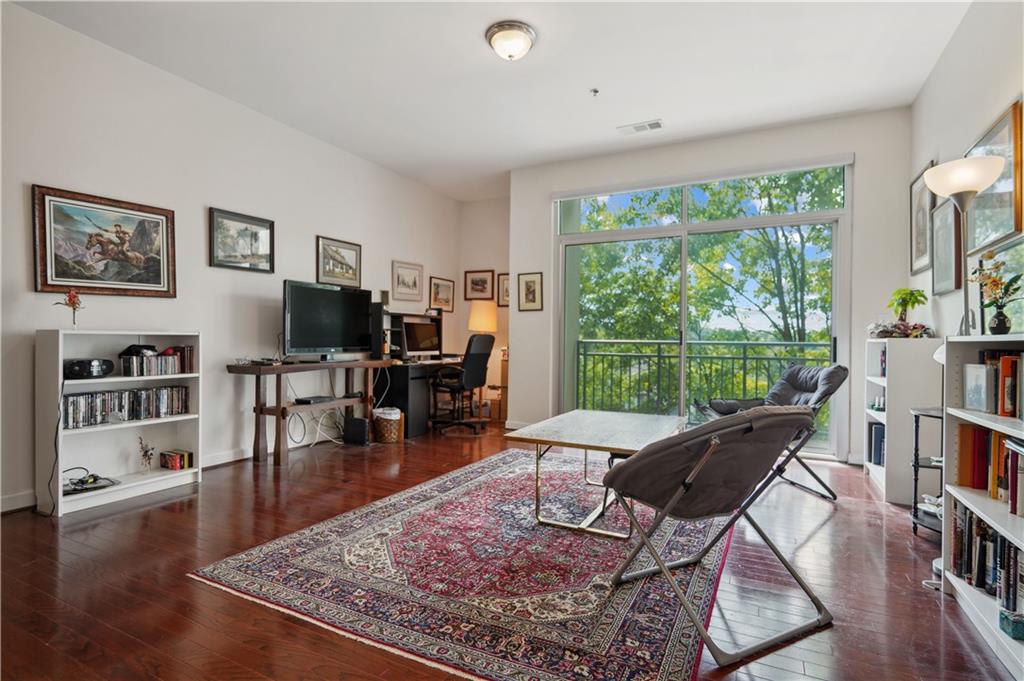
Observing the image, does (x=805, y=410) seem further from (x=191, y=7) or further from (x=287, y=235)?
(x=287, y=235)

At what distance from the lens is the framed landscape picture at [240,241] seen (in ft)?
13.1

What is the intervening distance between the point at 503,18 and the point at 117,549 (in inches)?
136

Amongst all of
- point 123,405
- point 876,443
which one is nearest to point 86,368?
point 123,405

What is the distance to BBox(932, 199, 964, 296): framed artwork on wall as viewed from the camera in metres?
2.98

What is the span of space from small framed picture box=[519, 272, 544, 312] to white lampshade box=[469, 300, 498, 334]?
0.77m

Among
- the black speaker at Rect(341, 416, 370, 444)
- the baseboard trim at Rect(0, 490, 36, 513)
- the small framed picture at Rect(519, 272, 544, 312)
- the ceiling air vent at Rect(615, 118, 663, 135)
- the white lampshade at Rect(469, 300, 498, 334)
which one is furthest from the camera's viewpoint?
the white lampshade at Rect(469, 300, 498, 334)

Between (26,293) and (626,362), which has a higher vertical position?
(26,293)

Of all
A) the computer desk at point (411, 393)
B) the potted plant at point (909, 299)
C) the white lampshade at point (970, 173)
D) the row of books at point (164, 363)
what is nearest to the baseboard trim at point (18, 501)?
the row of books at point (164, 363)

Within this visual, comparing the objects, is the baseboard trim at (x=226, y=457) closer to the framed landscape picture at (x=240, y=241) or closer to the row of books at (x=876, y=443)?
the framed landscape picture at (x=240, y=241)

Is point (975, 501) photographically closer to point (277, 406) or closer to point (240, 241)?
point (277, 406)

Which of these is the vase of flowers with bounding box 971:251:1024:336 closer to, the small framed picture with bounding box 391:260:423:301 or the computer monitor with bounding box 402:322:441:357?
the computer monitor with bounding box 402:322:441:357

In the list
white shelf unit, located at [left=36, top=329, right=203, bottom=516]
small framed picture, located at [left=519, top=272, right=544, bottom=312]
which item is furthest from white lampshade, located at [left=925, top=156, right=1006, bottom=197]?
Result: white shelf unit, located at [left=36, top=329, right=203, bottom=516]

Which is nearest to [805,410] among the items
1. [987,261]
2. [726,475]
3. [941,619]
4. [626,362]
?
[726,475]

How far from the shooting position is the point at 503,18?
3018 mm
